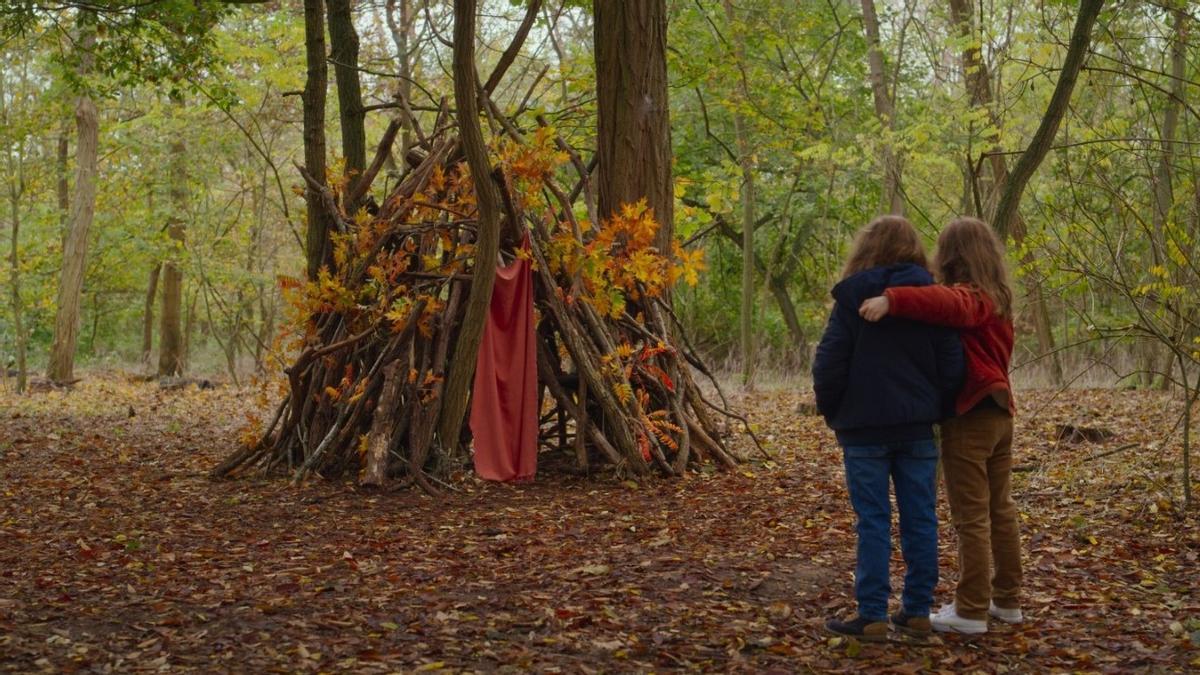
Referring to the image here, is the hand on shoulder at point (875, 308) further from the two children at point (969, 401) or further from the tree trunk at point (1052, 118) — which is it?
the tree trunk at point (1052, 118)

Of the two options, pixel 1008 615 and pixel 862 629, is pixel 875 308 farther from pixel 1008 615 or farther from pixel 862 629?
pixel 1008 615

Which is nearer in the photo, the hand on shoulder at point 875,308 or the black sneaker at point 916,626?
the hand on shoulder at point 875,308

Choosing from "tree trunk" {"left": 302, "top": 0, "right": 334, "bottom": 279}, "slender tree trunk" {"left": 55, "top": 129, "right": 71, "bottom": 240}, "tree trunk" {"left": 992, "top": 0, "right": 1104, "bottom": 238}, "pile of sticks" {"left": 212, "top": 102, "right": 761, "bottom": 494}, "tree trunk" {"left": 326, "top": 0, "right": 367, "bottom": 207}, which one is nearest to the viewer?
"tree trunk" {"left": 992, "top": 0, "right": 1104, "bottom": 238}

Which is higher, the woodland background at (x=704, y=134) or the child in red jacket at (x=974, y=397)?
the woodland background at (x=704, y=134)

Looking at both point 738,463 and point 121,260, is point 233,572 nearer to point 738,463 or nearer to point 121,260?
point 738,463

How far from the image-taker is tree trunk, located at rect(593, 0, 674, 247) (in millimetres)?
7457

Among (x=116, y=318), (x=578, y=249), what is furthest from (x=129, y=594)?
(x=116, y=318)

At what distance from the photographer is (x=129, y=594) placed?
13.9ft

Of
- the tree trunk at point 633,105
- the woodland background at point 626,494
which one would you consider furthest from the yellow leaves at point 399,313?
the tree trunk at point 633,105

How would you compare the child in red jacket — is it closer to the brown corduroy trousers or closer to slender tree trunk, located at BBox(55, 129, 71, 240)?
the brown corduroy trousers

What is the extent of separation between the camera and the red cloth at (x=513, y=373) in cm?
671

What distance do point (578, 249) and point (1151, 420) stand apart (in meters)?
5.37

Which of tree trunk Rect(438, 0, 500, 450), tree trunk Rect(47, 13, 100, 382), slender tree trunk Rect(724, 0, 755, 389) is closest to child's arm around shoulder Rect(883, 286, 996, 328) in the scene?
tree trunk Rect(438, 0, 500, 450)

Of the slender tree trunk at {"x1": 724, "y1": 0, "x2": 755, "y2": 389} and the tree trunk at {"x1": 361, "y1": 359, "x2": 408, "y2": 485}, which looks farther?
the slender tree trunk at {"x1": 724, "y1": 0, "x2": 755, "y2": 389}
